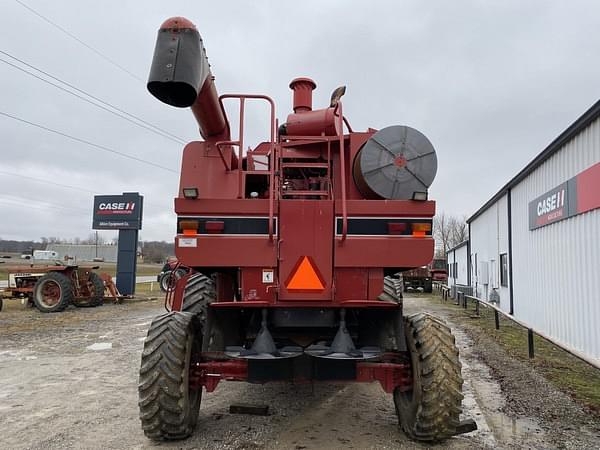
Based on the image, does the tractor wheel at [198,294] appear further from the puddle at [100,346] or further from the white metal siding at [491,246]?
the white metal siding at [491,246]

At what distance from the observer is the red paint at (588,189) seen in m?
7.54

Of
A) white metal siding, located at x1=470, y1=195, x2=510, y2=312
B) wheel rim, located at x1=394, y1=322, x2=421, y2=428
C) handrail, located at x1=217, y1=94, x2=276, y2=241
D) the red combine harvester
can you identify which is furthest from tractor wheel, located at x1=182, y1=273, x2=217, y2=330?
white metal siding, located at x1=470, y1=195, x2=510, y2=312

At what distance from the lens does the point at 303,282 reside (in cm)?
420

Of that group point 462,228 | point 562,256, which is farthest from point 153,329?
point 462,228

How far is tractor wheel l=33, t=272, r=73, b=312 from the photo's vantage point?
1562 centimetres

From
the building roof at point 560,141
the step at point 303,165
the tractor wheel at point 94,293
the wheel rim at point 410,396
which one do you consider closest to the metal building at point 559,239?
the building roof at point 560,141

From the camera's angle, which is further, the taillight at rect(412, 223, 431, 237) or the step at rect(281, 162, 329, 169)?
the step at rect(281, 162, 329, 169)

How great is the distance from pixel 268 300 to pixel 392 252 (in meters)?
1.17

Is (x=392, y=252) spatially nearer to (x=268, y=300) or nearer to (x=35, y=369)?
(x=268, y=300)

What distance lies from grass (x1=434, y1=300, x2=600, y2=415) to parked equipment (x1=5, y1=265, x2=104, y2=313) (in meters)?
13.1

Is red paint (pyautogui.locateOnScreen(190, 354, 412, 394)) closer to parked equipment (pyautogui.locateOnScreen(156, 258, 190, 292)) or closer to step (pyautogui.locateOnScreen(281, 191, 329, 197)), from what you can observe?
parked equipment (pyautogui.locateOnScreen(156, 258, 190, 292))

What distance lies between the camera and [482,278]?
19.1 metres

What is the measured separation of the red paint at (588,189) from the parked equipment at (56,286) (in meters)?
14.8

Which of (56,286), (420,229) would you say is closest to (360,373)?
(420,229)
